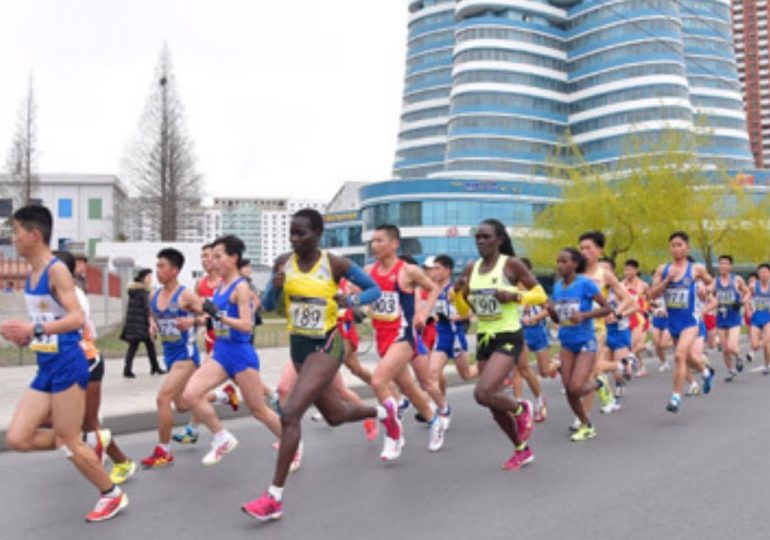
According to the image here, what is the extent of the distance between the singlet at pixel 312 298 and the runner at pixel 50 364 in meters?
1.43

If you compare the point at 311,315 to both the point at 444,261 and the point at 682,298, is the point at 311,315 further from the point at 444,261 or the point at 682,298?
the point at 682,298

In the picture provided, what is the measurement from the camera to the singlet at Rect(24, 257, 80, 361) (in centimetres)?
520

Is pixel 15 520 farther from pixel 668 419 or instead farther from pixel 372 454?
pixel 668 419

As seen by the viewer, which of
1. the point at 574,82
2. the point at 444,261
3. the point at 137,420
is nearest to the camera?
the point at 137,420

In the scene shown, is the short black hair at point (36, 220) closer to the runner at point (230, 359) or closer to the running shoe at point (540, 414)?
the runner at point (230, 359)

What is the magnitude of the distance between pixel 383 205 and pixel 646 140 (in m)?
44.2

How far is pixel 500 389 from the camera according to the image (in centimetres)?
667

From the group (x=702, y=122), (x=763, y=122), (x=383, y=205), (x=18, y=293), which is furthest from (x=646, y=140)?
(x=763, y=122)

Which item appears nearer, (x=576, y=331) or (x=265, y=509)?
(x=265, y=509)

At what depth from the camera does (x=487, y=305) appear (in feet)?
22.7

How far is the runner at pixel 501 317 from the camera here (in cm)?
674

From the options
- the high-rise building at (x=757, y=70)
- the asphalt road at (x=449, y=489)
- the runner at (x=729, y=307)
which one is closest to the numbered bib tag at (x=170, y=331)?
the asphalt road at (x=449, y=489)

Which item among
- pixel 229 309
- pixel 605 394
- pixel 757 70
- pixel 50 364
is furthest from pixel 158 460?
pixel 757 70

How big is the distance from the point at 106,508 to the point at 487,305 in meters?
3.36
